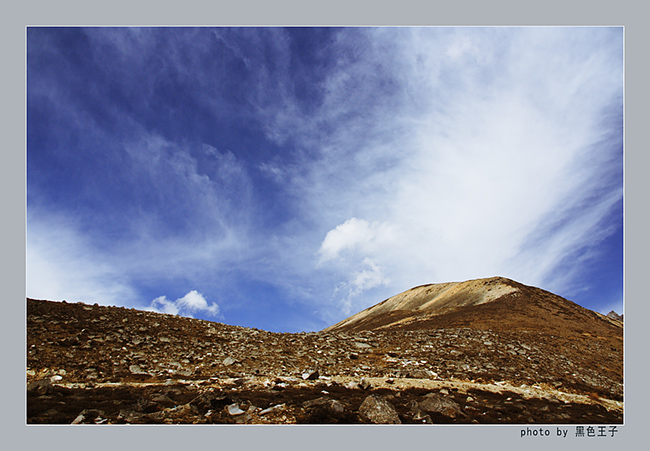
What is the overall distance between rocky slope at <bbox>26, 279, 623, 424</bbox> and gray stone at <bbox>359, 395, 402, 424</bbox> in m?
0.03

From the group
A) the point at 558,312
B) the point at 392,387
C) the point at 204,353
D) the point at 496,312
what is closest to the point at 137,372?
the point at 204,353

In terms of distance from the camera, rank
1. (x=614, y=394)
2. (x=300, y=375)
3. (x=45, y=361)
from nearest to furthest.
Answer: (x=45, y=361) < (x=300, y=375) < (x=614, y=394)

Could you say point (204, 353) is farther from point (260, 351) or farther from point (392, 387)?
point (392, 387)

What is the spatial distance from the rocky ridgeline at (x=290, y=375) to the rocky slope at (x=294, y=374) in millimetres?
60

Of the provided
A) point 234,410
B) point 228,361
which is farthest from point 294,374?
point 234,410

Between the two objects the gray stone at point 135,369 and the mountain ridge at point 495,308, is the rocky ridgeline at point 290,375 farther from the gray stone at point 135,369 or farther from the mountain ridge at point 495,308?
the mountain ridge at point 495,308

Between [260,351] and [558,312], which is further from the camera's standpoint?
[558,312]

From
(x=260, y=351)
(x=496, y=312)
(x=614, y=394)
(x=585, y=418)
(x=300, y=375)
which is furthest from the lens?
(x=496, y=312)

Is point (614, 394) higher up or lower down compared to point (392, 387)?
higher up

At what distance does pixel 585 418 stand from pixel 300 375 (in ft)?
36.9

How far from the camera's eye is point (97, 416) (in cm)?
918

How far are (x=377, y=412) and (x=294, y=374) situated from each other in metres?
6.45

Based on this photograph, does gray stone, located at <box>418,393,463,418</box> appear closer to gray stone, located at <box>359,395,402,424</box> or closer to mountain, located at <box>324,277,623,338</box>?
gray stone, located at <box>359,395,402,424</box>

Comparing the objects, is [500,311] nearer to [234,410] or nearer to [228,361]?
[228,361]
